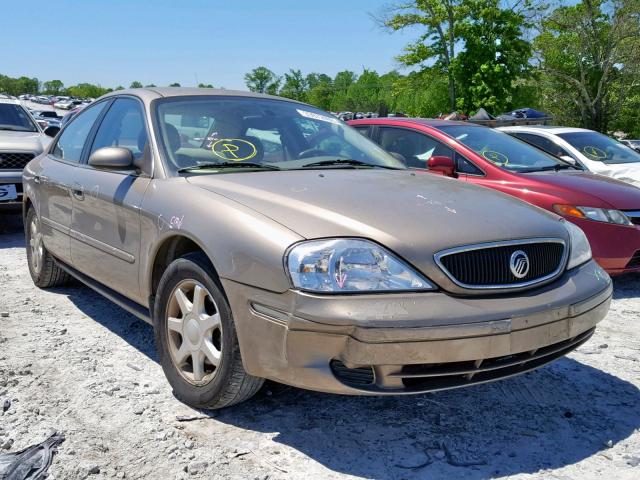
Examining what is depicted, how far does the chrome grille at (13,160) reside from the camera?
7324 millimetres

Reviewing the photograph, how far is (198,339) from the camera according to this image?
287 centimetres

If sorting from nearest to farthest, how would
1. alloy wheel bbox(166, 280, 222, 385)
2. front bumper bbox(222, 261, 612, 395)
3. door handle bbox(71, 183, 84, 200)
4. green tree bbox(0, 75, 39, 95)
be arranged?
front bumper bbox(222, 261, 612, 395) → alloy wheel bbox(166, 280, 222, 385) → door handle bbox(71, 183, 84, 200) → green tree bbox(0, 75, 39, 95)

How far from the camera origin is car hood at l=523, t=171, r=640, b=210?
208 inches

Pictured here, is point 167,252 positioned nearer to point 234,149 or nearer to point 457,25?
point 234,149

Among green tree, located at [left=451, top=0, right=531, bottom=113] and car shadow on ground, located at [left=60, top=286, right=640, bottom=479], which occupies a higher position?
green tree, located at [left=451, top=0, right=531, bottom=113]

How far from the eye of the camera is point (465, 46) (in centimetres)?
3419

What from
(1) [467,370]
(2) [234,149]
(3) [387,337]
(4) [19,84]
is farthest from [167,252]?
(4) [19,84]

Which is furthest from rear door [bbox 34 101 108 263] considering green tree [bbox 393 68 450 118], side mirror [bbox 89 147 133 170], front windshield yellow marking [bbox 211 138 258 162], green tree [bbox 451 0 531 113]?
green tree [bbox 393 68 450 118]

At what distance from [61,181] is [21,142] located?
3948 mm

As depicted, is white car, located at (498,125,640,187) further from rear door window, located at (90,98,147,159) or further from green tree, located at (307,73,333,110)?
green tree, located at (307,73,333,110)

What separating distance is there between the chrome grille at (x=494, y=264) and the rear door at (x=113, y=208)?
5.47ft

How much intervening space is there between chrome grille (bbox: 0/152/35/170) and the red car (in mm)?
3974

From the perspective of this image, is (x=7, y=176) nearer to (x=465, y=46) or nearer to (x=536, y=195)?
(x=536, y=195)

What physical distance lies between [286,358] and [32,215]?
352 cm
